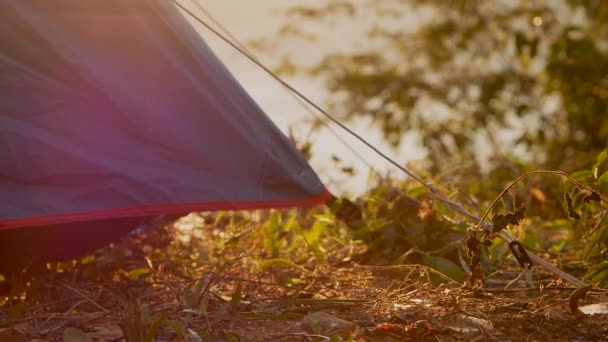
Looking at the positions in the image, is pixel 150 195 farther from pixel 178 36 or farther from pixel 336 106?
pixel 336 106

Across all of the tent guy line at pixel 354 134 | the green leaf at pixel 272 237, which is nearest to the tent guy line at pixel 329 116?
the tent guy line at pixel 354 134

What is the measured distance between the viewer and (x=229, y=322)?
2092 mm

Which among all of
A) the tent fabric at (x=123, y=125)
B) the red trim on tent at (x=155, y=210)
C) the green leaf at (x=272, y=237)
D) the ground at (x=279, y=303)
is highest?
the tent fabric at (x=123, y=125)

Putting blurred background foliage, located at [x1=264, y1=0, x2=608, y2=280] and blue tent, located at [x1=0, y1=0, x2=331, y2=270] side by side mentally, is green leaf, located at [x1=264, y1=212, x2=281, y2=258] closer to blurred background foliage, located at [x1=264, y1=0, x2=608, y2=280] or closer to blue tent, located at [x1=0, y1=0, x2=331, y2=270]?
blue tent, located at [x1=0, y1=0, x2=331, y2=270]

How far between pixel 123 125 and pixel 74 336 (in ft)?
1.67

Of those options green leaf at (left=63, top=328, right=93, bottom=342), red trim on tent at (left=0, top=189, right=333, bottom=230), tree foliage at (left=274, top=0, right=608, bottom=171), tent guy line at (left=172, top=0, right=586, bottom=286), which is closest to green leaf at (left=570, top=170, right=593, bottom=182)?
tent guy line at (left=172, top=0, right=586, bottom=286)

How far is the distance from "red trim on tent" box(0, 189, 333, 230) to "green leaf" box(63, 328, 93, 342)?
0.26m

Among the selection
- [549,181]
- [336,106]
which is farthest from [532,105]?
[549,181]

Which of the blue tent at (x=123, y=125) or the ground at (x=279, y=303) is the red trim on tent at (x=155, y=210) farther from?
the ground at (x=279, y=303)

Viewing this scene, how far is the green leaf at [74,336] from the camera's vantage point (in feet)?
6.32

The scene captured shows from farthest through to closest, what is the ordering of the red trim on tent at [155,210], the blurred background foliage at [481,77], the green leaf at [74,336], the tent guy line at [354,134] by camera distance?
the blurred background foliage at [481,77] < the tent guy line at [354,134] < the red trim on tent at [155,210] < the green leaf at [74,336]

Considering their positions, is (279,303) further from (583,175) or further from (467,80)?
(467,80)

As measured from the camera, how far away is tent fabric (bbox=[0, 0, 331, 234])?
2109 millimetres

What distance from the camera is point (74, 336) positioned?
76.4 inches
